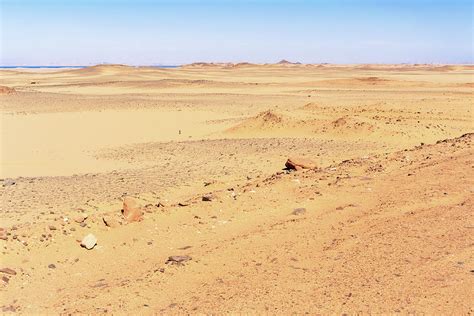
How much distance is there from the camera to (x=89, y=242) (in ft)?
23.0

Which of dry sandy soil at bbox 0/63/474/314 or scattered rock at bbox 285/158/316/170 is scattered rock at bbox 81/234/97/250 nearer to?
dry sandy soil at bbox 0/63/474/314

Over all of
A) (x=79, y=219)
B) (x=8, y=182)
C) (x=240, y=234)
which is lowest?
(x=8, y=182)

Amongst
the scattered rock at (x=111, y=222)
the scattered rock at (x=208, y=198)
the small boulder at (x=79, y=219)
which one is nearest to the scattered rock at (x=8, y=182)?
the small boulder at (x=79, y=219)

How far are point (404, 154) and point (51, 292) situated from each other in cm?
793

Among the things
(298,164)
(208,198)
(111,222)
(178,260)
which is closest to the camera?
(178,260)

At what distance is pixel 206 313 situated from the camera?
4938mm

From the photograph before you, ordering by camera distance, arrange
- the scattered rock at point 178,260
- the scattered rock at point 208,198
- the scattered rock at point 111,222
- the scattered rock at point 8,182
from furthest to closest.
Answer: the scattered rock at point 8,182
the scattered rock at point 208,198
the scattered rock at point 111,222
the scattered rock at point 178,260

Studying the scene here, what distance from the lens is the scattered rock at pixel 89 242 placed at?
22.9 feet

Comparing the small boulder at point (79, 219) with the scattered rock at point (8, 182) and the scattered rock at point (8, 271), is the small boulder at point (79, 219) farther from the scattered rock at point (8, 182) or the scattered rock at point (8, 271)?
the scattered rock at point (8, 182)

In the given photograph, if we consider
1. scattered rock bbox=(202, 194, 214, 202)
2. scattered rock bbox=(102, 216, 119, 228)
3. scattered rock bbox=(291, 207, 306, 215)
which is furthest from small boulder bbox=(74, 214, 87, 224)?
scattered rock bbox=(291, 207, 306, 215)

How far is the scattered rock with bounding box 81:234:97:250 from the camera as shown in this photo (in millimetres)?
6973

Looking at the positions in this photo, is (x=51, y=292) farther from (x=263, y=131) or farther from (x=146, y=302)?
(x=263, y=131)

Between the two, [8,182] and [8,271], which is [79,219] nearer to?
[8,271]

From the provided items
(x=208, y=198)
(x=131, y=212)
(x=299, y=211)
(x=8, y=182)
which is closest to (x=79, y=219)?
(x=131, y=212)
